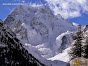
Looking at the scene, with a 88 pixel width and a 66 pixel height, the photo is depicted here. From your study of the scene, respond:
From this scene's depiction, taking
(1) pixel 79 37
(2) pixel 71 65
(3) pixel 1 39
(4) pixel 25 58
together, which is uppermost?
(1) pixel 79 37

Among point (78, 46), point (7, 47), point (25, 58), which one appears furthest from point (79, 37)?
point (7, 47)

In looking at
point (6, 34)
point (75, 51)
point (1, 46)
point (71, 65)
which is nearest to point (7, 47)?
point (1, 46)

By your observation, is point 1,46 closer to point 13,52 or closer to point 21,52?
point 13,52

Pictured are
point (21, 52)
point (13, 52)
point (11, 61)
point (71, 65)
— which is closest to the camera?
point (71, 65)

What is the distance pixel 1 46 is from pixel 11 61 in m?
1.73

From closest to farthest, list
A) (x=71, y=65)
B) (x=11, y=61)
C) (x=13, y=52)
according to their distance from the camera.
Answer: (x=71, y=65) < (x=11, y=61) < (x=13, y=52)

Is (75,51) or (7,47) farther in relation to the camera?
(75,51)

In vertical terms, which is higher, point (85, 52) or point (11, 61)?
point (85, 52)

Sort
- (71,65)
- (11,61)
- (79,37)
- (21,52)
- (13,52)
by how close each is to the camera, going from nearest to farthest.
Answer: (71,65) → (11,61) → (13,52) → (21,52) → (79,37)

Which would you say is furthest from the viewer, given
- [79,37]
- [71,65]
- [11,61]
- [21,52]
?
[79,37]

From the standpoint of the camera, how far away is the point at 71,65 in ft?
49.8

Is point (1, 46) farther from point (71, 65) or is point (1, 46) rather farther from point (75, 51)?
point (75, 51)

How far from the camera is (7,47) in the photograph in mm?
17375

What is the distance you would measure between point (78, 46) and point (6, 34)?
1083cm
